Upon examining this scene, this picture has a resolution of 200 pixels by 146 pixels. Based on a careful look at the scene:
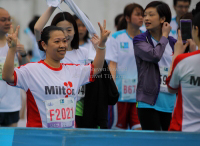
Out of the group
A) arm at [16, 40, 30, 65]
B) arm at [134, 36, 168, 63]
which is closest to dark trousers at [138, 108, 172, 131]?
arm at [134, 36, 168, 63]

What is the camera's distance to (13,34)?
12.3ft

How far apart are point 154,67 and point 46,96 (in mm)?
1460

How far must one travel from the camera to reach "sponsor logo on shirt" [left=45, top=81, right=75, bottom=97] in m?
3.82

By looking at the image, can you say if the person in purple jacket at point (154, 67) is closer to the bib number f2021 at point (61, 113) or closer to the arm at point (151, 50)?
the arm at point (151, 50)

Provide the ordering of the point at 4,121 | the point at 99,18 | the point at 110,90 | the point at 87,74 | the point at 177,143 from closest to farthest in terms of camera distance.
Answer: the point at 177,143 < the point at 87,74 < the point at 110,90 < the point at 4,121 < the point at 99,18

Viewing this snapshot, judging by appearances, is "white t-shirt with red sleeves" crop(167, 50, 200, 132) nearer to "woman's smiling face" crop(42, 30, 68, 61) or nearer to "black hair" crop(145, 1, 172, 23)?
"woman's smiling face" crop(42, 30, 68, 61)

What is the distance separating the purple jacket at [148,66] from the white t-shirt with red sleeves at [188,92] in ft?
3.61

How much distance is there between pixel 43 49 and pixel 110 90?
96cm

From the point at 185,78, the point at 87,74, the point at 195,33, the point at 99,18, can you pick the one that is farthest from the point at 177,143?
the point at 99,18

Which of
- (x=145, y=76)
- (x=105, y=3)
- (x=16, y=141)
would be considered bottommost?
(x=16, y=141)

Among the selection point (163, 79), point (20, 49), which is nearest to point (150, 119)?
point (163, 79)

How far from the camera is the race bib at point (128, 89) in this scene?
5836mm

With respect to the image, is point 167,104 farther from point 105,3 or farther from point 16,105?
point 105,3

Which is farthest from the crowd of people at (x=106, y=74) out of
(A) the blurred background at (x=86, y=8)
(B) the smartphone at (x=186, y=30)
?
(A) the blurred background at (x=86, y=8)
